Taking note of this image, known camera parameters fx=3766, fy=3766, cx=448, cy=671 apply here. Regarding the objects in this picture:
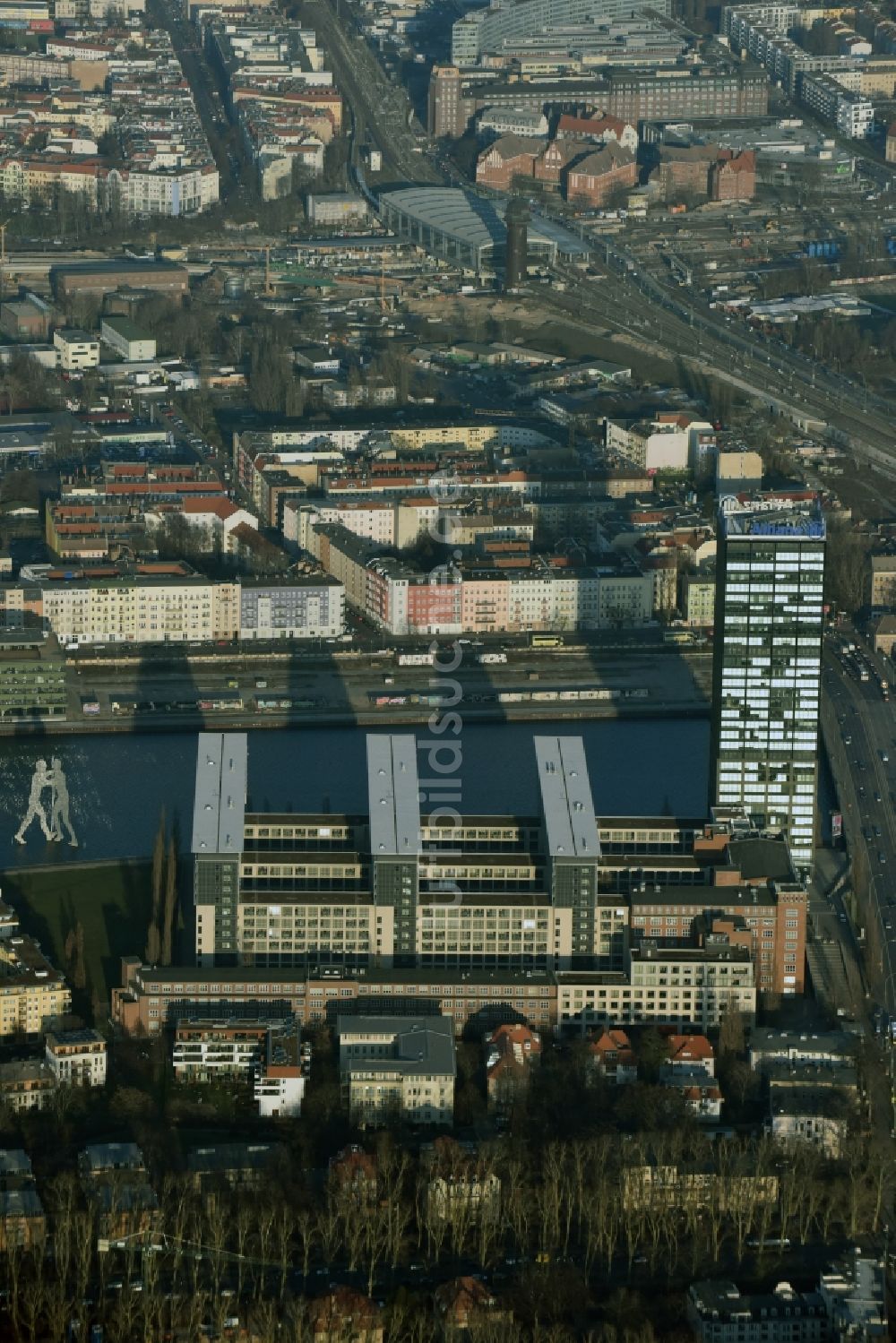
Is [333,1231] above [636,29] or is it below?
below

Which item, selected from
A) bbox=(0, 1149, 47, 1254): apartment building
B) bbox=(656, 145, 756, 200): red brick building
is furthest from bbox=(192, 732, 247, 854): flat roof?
bbox=(656, 145, 756, 200): red brick building

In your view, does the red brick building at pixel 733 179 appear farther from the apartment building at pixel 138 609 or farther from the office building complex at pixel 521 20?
the apartment building at pixel 138 609

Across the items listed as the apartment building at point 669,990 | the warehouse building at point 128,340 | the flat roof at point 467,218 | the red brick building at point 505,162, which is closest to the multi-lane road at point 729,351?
the flat roof at point 467,218

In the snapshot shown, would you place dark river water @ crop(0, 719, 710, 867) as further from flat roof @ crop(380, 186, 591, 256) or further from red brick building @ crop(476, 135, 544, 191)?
red brick building @ crop(476, 135, 544, 191)

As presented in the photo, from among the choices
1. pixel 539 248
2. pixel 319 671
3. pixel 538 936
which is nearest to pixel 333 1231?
pixel 538 936

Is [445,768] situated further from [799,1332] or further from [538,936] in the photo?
[799,1332]

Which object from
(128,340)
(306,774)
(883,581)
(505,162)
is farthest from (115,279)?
(306,774)
